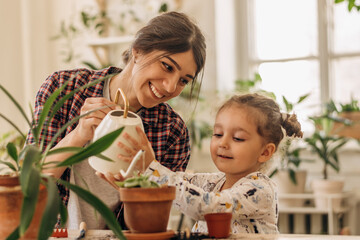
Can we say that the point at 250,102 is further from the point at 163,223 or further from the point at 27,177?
the point at 27,177

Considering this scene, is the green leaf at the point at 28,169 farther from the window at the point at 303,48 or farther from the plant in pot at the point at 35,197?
the window at the point at 303,48

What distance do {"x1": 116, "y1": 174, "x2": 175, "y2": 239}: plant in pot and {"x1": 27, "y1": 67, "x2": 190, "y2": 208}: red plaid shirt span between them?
2.23ft

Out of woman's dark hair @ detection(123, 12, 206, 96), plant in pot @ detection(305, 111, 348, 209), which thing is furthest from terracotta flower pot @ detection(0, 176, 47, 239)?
plant in pot @ detection(305, 111, 348, 209)

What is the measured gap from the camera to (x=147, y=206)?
999 millimetres

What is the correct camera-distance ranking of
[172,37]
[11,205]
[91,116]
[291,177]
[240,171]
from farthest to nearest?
1. [291,177]
2. [172,37]
3. [240,171]
4. [91,116]
5. [11,205]

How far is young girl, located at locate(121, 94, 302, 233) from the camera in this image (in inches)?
48.4

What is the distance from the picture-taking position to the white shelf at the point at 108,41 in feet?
13.4

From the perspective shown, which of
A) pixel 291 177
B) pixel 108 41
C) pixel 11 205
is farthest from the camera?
pixel 108 41

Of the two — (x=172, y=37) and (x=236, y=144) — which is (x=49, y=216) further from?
(x=172, y=37)

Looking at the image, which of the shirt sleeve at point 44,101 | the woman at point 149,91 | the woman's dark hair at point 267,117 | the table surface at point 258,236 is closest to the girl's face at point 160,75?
the woman at point 149,91

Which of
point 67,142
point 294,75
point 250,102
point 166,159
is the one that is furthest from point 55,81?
point 294,75

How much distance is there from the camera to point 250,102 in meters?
1.57

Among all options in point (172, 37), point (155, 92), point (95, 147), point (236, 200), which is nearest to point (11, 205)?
point (95, 147)

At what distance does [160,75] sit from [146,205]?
0.62 metres
